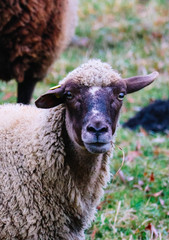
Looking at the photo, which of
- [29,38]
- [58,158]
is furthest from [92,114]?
[29,38]

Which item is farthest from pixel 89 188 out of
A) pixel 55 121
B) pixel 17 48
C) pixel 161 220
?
pixel 17 48

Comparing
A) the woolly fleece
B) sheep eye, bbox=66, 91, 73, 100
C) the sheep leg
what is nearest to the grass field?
the woolly fleece

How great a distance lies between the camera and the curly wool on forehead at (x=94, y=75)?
3518mm

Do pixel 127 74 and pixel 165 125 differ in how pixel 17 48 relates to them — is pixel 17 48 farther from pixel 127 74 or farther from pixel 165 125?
pixel 127 74

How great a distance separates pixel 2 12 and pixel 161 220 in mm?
3104

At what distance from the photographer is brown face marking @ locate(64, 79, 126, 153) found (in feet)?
10.6

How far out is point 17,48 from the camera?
555cm

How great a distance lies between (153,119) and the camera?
7.82 meters

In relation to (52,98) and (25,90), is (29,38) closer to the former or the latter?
(25,90)

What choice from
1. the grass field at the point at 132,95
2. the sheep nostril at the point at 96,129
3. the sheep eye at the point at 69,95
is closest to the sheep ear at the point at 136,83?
the sheep eye at the point at 69,95

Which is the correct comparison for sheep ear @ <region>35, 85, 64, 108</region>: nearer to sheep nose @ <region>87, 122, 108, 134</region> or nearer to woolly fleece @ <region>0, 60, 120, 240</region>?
woolly fleece @ <region>0, 60, 120, 240</region>

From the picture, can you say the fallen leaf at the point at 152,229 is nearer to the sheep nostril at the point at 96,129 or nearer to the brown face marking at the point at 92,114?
the brown face marking at the point at 92,114

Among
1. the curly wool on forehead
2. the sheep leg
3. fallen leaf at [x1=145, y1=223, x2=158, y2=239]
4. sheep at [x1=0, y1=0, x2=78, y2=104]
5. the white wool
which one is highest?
sheep at [x1=0, y1=0, x2=78, y2=104]

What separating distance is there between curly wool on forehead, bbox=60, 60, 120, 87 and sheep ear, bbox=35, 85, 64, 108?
0.15 meters
